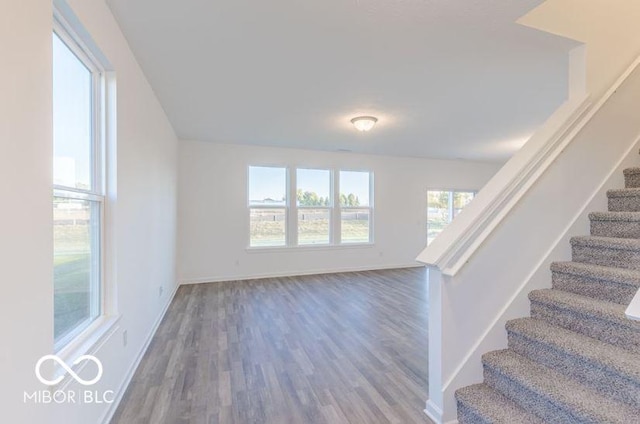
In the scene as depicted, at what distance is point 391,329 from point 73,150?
125 inches

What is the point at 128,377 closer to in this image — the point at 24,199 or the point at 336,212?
the point at 24,199

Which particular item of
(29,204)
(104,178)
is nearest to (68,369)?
(29,204)

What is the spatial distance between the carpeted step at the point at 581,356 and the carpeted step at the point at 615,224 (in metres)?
0.90

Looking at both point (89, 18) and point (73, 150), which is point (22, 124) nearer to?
point (73, 150)

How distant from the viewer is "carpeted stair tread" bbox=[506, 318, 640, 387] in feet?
4.52

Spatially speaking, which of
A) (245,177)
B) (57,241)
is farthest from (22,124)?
(245,177)

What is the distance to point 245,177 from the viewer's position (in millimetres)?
5824

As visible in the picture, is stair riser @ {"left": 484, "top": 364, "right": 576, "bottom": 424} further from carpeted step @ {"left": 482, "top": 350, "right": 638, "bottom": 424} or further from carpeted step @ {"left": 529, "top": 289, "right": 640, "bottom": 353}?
carpeted step @ {"left": 529, "top": 289, "right": 640, "bottom": 353}

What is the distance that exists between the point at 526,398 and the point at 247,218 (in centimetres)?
504

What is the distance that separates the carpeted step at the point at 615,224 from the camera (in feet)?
6.67

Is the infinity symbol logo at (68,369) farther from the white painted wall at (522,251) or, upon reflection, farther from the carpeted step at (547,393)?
the carpeted step at (547,393)

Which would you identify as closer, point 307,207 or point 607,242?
point 607,242

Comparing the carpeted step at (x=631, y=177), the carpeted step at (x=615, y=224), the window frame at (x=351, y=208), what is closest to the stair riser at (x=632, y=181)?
the carpeted step at (x=631, y=177)

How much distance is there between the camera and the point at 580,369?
1.52 m
